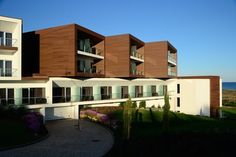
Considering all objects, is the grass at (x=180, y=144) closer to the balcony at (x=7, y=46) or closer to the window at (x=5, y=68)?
the window at (x=5, y=68)

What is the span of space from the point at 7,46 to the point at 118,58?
17.3 meters

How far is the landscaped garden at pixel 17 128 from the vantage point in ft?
64.0

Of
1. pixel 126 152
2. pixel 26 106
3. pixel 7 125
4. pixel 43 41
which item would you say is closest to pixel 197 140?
pixel 126 152

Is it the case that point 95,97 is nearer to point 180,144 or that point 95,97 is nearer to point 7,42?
point 7,42

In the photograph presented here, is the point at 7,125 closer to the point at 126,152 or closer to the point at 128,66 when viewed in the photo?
the point at 126,152

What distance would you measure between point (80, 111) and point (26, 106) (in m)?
7.78

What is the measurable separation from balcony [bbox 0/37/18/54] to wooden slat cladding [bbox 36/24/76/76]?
5.27 metres

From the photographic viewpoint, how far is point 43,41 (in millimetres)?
34094

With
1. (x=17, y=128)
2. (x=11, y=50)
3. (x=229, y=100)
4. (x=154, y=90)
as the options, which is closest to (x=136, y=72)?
(x=154, y=90)

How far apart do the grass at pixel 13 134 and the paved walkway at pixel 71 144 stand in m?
0.97

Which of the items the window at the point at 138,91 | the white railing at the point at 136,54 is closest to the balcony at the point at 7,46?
the white railing at the point at 136,54

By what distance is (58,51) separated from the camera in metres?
32.7

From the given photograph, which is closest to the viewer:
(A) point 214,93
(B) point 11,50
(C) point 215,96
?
(B) point 11,50

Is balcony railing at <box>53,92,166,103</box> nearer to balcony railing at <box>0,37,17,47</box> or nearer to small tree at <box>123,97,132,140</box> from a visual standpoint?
balcony railing at <box>0,37,17,47</box>
